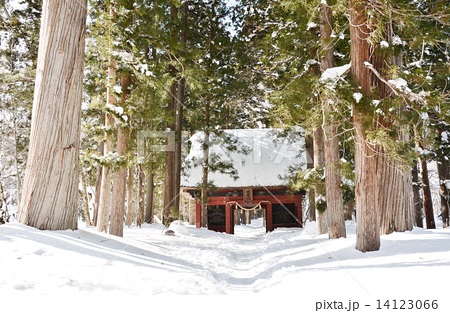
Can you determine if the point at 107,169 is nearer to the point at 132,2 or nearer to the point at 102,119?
the point at 132,2

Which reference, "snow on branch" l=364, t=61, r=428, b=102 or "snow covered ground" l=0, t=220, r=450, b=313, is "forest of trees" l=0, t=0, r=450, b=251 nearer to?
"snow on branch" l=364, t=61, r=428, b=102

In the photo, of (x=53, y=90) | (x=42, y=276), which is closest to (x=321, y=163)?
(x=53, y=90)

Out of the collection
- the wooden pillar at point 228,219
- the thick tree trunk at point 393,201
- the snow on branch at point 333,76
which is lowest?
the wooden pillar at point 228,219

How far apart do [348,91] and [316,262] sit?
3.42 meters

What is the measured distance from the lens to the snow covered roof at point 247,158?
21.6 m

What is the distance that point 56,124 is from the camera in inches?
267

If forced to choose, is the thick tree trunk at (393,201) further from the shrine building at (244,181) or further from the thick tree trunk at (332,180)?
the shrine building at (244,181)

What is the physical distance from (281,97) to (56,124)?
6549 mm

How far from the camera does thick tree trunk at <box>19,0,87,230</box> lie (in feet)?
21.7

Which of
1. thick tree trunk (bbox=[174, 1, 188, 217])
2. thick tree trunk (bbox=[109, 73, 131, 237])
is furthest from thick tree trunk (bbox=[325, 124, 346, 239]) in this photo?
thick tree trunk (bbox=[174, 1, 188, 217])

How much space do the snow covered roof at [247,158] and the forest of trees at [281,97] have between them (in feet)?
11.7

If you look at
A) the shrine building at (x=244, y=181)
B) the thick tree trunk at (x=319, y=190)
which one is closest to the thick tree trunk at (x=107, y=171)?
the thick tree trunk at (x=319, y=190)

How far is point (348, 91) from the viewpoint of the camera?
277 inches

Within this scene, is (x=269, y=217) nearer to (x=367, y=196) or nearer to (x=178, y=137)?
(x=178, y=137)
